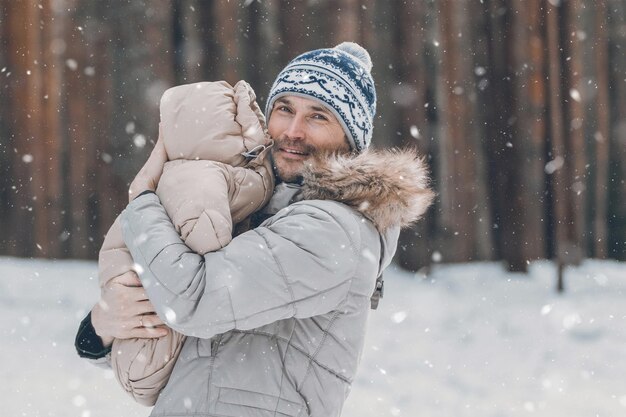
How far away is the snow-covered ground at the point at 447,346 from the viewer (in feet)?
12.6

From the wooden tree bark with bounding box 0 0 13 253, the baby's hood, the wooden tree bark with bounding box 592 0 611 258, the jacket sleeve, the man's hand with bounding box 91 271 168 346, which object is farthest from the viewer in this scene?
the wooden tree bark with bounding box 592 0 611 258

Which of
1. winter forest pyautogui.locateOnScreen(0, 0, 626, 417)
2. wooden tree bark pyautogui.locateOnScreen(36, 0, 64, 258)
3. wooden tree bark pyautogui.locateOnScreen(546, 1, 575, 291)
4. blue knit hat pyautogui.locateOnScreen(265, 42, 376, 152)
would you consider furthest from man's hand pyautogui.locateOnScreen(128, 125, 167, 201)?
wooden tree bark pyautogui.locateOnScreen(546, 1, 575, 291)

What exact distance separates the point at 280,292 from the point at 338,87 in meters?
0.94

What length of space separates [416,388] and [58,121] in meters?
3.23

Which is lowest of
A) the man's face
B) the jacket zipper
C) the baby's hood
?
the jacket zipper

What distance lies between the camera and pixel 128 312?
1819mm

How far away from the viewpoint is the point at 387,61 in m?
5.39

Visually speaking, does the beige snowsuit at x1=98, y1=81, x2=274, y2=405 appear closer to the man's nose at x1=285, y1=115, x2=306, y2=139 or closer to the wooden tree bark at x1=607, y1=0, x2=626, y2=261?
the man's nose at x1=285, y1=115, x2=306, y2=139

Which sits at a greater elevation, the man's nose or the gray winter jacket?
the man's nose

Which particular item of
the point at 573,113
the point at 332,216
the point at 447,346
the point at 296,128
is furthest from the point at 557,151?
the point at 332,216

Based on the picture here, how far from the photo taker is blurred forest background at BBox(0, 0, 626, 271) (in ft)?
17.6

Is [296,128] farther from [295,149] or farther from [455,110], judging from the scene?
[455,110]

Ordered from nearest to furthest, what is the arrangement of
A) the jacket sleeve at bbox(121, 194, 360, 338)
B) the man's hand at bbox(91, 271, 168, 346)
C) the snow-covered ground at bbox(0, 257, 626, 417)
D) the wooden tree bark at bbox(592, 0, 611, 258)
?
the jacket sleeve at bbox(121, 194, 360, 338) < the man's hand at bbox(91, 271, 168, 346) < the snow-covered ground at bbox(0, 257, 626, 417) < the wooden tree bark at bbox(592, 0, 611, 258)

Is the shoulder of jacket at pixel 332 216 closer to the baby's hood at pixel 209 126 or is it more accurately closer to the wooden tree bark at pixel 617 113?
the baby's hood at pixel 209 126
